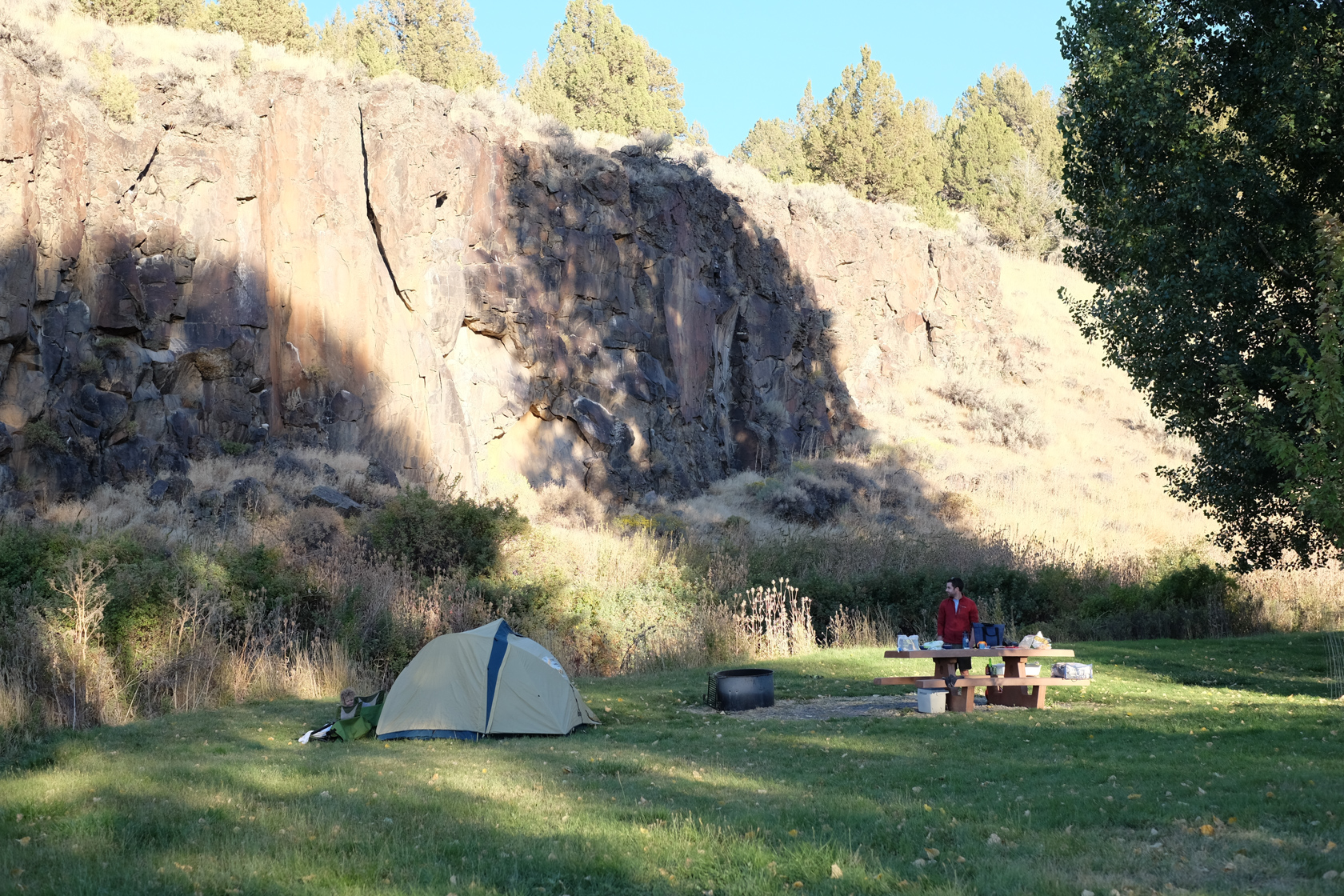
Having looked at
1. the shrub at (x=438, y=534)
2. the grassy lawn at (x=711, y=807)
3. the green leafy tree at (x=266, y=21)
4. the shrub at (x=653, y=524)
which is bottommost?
the grassy lawn at (x=711, y=807)

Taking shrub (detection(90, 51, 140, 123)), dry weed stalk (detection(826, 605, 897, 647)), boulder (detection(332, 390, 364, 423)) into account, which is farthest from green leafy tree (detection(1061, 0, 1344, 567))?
shrub (detection(90, 51, 140, 123))

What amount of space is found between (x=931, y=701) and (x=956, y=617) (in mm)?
1454

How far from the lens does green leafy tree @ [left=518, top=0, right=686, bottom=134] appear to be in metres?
51.6

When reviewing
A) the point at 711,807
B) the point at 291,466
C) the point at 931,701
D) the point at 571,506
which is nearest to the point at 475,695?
the point at 711,807

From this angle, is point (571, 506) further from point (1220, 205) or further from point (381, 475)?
point (1220, 205)

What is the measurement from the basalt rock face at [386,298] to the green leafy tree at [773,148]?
23.1 meters

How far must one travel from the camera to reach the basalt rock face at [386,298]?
2638 centimetres

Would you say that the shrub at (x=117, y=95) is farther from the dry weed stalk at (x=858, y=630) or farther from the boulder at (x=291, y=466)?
the dry weed stalk at (x=858, y=630)

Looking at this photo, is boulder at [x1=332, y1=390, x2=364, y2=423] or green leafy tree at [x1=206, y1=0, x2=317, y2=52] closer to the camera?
boulder at [x1=332, y1=390, x2=364, y2=423]

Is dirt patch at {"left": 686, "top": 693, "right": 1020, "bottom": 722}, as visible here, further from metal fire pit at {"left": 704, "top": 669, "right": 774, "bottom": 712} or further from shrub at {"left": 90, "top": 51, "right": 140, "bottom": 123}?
shrub at {"left": 90, "top": 51, "right": 140, "bottom": 123}

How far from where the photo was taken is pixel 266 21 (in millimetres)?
41938

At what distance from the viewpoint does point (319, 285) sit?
31.5 metres

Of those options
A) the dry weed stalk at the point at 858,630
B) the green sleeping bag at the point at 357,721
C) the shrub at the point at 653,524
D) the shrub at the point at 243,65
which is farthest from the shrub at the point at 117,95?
the green sleeping bag at the point at 357,721

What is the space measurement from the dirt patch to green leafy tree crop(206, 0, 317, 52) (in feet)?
114
